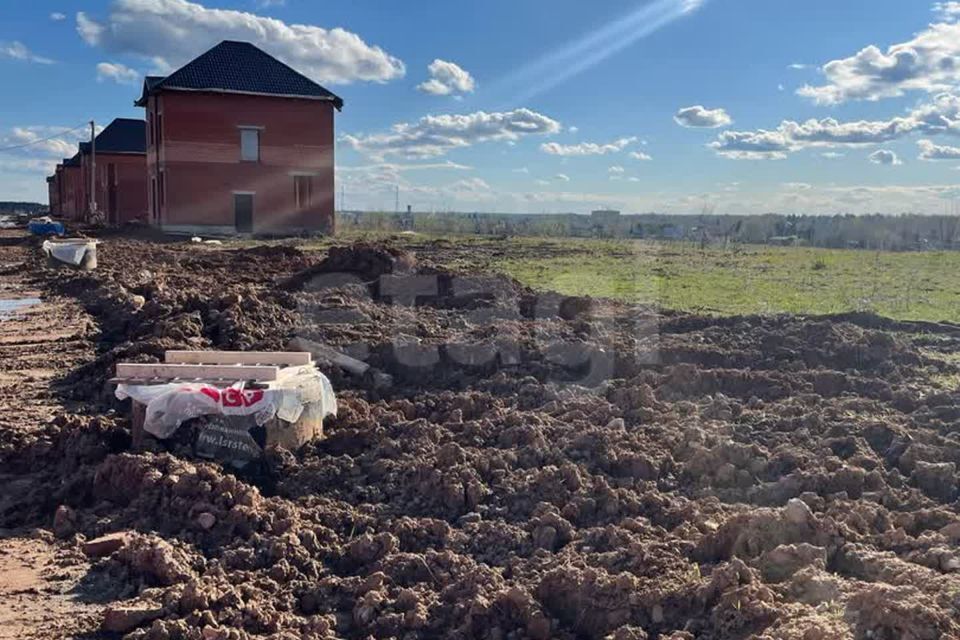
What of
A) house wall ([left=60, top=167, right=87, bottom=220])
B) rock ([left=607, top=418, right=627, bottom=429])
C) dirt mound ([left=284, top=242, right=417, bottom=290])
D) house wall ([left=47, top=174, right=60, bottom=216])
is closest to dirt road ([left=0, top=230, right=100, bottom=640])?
dirt mound ([left=284, top=242, right=417, bottom=290])

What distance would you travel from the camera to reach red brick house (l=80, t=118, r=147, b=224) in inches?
1751

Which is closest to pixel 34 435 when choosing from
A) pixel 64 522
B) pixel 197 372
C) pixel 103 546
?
pixel 197 372

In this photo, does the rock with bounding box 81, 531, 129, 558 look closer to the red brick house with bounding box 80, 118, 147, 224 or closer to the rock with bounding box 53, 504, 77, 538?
the rock with bounding box 53, 504, 77, 538

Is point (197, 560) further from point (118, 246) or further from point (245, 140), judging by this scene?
point (245, 140)

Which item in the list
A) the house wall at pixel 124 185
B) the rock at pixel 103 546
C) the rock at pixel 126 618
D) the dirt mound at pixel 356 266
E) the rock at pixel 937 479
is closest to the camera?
the rock at pixel 126 618

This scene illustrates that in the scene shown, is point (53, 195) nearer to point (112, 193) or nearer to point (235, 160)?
point (112, 193)

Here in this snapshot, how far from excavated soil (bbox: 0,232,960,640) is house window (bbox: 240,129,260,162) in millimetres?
24418

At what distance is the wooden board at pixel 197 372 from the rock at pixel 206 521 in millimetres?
1505

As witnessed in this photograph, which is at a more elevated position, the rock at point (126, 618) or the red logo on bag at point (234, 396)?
the red logo on bag at point (234, 396)

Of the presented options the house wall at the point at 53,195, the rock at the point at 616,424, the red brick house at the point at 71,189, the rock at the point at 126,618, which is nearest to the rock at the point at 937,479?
the rock at the point at 616,424

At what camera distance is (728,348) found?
9.45m

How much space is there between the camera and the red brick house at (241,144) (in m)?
32.3

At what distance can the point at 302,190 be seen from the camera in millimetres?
33719

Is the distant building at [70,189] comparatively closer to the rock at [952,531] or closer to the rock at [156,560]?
the rock at [156,560]
